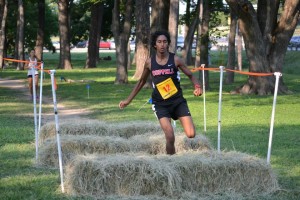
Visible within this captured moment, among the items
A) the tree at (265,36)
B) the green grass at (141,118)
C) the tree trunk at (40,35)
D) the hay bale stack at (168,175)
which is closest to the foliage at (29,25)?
the tree trunk at (40,35)

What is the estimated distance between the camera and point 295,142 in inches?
562

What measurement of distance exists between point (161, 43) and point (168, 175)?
2015 mm

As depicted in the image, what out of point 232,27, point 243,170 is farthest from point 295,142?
point 232,27

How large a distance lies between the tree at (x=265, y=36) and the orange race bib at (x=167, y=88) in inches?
633

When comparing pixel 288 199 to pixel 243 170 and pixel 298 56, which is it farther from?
pixel 298 56

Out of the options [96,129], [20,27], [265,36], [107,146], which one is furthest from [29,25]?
[107,146]

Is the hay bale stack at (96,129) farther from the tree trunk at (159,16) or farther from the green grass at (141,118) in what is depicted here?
the tree trunk at (159,16)

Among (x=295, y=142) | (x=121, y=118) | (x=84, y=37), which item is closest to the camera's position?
(x=295, y=142)

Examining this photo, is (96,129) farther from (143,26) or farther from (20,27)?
(20,27)

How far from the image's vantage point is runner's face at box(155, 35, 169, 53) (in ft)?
32.6

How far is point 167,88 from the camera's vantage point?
995 centimetres

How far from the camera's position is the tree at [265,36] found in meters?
26.6

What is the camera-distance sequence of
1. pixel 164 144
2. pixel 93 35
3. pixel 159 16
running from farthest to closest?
pixel 93 35
pixel 159 16
pixel 164 144

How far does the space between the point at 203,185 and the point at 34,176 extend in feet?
8.10
